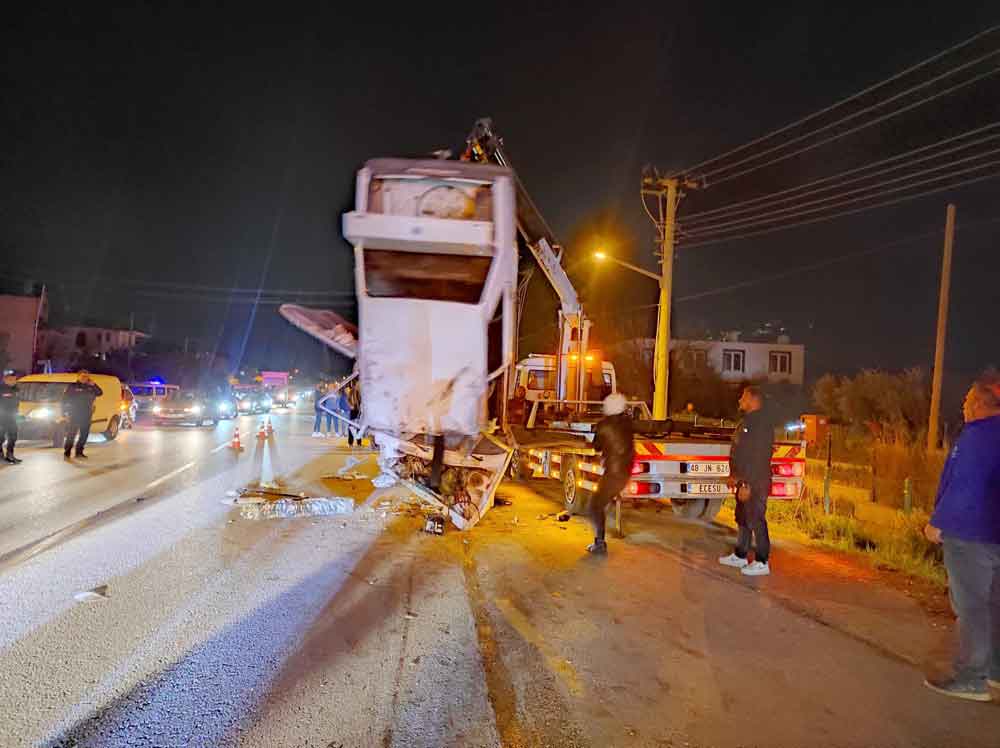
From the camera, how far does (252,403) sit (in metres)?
45.7

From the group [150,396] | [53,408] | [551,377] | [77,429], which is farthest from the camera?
[150,396]

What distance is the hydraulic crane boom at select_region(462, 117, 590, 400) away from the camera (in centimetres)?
859

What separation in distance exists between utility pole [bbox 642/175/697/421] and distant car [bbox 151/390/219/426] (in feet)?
60.9

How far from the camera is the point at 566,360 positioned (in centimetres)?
1276

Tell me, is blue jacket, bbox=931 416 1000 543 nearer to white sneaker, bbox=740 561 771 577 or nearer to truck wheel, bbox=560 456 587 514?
white sneaker, bbox=740 561 771 577

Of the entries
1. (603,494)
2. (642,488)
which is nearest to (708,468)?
(642,488)

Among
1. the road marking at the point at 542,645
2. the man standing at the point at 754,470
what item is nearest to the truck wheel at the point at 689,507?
the man standing at the point at 754,470

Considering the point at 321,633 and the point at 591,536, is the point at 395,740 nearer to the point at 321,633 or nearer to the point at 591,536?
the point at 321,633

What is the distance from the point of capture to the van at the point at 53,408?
60.0ft

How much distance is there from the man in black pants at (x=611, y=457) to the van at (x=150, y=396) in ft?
81.3

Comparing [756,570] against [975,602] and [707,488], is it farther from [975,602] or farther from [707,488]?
[975,602]

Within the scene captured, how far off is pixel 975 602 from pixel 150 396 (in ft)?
105

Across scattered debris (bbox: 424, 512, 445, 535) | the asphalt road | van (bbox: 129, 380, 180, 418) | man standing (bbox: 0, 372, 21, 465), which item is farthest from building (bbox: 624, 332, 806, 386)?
the asphalt road

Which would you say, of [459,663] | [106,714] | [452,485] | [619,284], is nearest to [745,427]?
[452,485]
